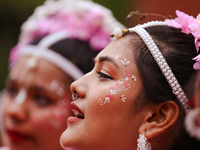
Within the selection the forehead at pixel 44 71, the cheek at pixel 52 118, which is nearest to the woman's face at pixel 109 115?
the cheek at pixel 52 118

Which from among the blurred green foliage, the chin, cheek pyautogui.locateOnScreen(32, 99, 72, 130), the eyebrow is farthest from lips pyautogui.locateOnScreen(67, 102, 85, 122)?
the blurred green foliage

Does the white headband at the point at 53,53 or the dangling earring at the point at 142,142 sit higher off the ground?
the white headband at the point at 53,53

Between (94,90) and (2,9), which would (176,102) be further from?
(2,9)

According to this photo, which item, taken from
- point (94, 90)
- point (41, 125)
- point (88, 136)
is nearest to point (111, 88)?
point (94, 90)

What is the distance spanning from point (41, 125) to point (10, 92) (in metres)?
0.58

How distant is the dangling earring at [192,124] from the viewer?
234cm

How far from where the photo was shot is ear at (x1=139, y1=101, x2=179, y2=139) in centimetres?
218

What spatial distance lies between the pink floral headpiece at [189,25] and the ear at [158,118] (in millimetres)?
321

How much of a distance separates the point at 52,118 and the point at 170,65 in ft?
5.05

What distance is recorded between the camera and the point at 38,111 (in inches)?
131

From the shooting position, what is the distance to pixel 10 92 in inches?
142

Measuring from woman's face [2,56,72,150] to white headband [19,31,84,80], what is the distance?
105 mm

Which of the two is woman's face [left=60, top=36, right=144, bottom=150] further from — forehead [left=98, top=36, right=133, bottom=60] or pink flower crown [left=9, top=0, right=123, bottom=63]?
pink flower crown [left=9, top=0, right=123, bottom=63]

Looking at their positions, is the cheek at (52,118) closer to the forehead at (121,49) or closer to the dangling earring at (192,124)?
the forehead at (121,49)
